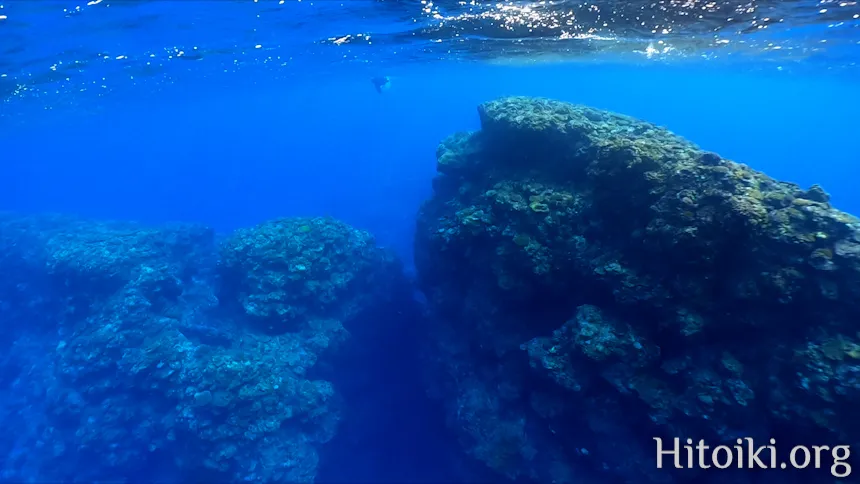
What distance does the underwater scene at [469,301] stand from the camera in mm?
7258

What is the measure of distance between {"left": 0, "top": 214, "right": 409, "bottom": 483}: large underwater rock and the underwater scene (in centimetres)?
9

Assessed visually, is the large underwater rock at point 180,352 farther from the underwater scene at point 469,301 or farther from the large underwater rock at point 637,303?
the large underwater rock at point 637,303

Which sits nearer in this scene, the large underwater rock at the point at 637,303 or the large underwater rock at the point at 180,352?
the large underwater rock at the point at 637,303

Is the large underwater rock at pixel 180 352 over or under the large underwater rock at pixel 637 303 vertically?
under

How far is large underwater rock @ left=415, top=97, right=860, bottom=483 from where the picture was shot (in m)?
6.87

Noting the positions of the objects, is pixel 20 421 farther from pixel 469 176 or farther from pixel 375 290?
pixel 469 176

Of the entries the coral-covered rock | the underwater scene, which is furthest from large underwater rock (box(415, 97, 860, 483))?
the coral-covered rock

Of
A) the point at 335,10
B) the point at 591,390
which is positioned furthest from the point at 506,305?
the point at 335,10

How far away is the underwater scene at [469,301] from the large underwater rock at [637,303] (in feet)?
0.16

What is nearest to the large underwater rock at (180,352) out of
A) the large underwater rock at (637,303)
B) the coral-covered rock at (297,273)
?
the coral-covered rock at (297,273)

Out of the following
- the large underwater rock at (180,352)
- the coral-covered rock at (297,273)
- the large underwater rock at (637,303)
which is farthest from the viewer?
the coral-covered rock at (297,273)

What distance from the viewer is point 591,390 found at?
8906mm

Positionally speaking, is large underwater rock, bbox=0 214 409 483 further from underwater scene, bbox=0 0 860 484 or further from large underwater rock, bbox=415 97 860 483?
large underwater rock, bbox=415 97 860 483

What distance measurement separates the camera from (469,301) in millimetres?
12133
